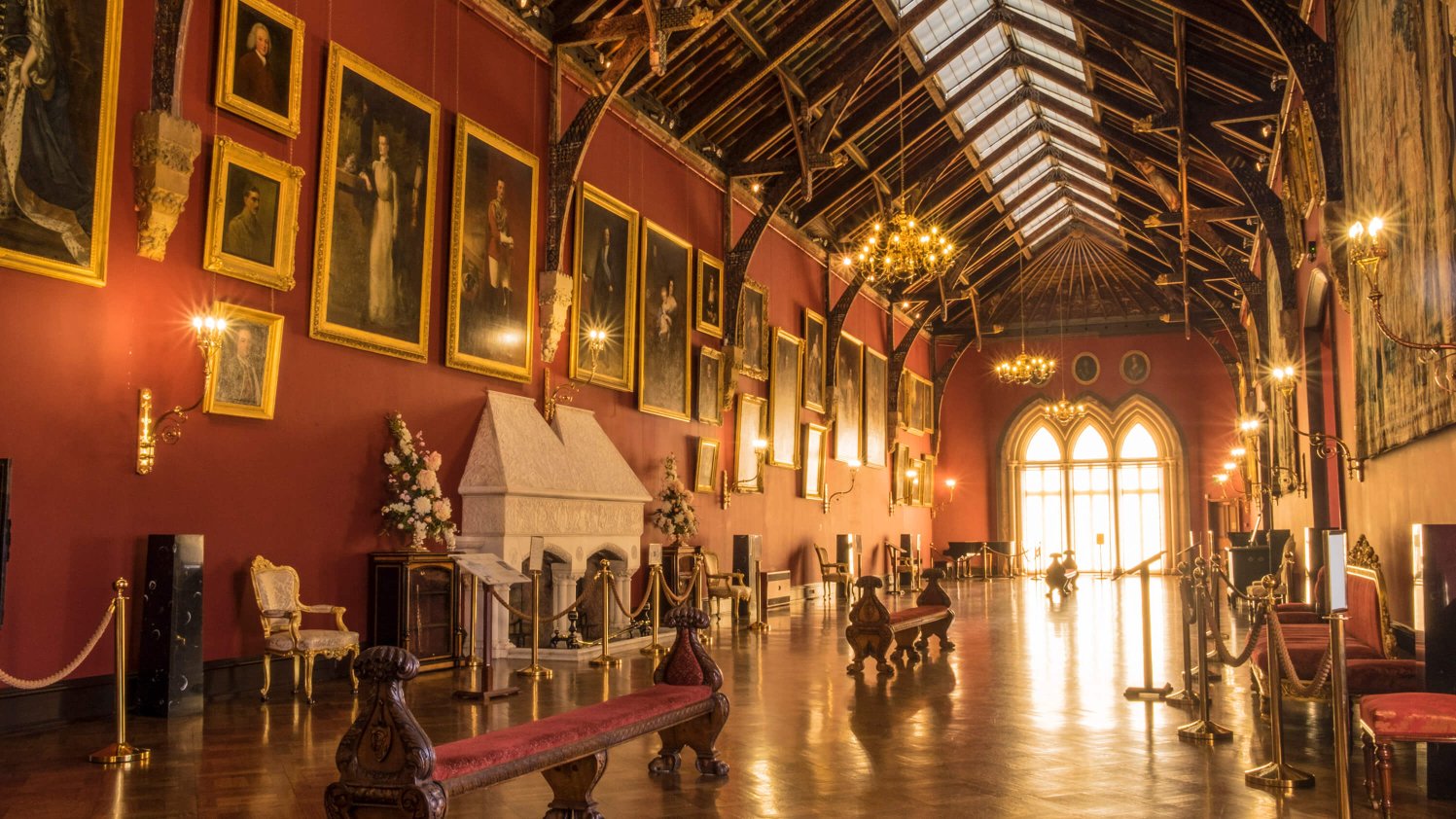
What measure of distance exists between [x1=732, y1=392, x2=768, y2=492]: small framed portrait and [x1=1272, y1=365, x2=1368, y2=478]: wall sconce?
7.19 meters

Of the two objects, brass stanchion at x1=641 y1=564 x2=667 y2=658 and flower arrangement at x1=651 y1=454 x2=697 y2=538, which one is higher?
flower arrangement at x1=651 y1=454 x2=697 y2=538

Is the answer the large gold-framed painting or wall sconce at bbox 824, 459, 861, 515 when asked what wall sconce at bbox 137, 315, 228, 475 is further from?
wall sconce at bbox 824, 459, 861, 515

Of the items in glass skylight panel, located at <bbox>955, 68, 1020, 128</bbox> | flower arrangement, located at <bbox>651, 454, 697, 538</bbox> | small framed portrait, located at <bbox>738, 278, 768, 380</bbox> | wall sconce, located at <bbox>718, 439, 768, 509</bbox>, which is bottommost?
flower arrangement, located at <bbox>651, 454, 697, 538</bbox>

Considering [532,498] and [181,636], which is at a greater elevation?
[532,498]

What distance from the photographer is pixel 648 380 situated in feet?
45.0

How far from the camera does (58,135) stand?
22.2 ft

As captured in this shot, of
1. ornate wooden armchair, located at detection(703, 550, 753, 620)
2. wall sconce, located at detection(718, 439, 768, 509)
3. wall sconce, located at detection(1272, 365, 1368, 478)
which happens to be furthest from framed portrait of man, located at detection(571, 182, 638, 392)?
wall sconce, located at detection(1272, 365, 1368, 478)

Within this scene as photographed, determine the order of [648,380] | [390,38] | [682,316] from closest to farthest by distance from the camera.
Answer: [390,38] → [648,380] → [682,316]

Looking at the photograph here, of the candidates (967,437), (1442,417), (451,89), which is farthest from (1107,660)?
(967,437)

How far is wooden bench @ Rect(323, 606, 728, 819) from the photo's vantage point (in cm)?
359

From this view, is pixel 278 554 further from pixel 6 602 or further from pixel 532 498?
pixel 532 498

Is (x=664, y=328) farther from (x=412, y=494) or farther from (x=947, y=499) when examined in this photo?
(x=947, y=499)

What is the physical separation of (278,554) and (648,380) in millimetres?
6098

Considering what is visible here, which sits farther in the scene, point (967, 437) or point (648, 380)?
point (967, 437)
